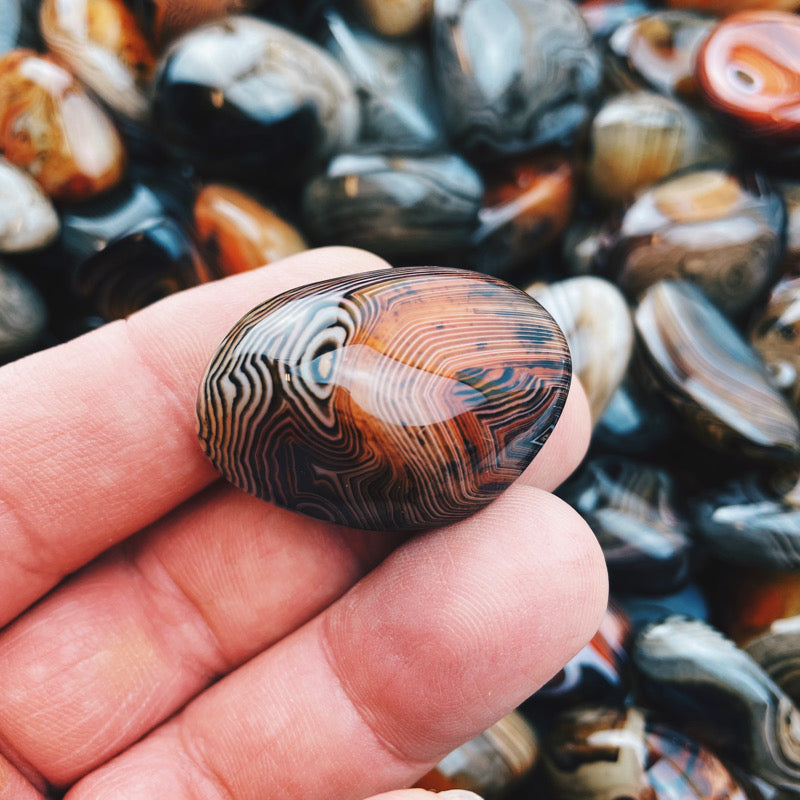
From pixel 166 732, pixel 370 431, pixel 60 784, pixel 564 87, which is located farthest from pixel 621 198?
pixel 60 784

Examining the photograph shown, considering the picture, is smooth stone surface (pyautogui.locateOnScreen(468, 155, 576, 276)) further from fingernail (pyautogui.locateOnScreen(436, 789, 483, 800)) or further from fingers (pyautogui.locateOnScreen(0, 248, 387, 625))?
fingernail (pyautogui.locateOnScreen(436, 789, 483, 800))

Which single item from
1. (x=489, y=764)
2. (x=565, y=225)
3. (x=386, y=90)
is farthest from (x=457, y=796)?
(x=386, y=90)

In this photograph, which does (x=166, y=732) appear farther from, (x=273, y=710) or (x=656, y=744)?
(x=656, y=744)

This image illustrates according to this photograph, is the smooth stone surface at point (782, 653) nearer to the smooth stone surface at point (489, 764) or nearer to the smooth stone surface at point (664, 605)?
the smooth stone surface at point (664, 605)

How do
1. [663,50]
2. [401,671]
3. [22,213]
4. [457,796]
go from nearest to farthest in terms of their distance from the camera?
[457,796] → [401,671] → [22,213] → [663,50]

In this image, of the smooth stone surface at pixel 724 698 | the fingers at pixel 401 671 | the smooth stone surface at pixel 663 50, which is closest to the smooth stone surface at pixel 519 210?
the smooth stone surface at pixel 663 50

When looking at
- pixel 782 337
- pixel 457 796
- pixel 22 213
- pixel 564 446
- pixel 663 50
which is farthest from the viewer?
pixel 663 50

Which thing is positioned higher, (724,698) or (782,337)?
(782,337)

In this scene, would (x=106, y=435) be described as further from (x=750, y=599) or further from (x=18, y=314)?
(x=750, y=599)
